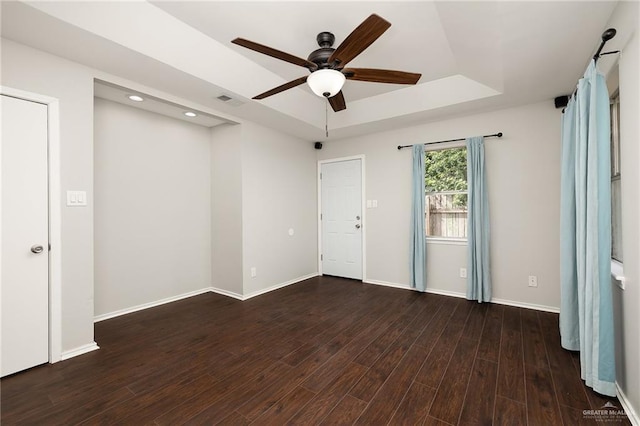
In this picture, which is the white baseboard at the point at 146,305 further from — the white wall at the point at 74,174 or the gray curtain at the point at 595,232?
the gray curtain at the point at 595,232

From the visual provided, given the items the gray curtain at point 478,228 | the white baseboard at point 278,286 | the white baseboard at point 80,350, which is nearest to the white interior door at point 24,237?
the white baseboard at point 80,350

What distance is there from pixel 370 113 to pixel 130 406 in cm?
409

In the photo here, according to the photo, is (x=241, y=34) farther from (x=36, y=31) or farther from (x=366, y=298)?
(x=366, y=298)

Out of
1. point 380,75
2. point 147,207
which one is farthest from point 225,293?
point 380,75

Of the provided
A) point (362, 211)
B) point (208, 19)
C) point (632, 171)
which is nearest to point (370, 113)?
point (362, 211)

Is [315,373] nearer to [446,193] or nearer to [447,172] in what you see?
[446,193]

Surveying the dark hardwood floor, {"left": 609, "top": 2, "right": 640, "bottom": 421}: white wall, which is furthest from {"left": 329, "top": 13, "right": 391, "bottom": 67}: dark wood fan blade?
the dark hardwood floor

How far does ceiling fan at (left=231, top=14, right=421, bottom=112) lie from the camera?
183 centimetres

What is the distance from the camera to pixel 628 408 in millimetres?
1707

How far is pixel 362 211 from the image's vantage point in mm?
4906

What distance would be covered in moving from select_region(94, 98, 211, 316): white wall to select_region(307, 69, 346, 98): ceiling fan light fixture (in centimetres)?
268

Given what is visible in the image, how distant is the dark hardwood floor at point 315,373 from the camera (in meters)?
1.78

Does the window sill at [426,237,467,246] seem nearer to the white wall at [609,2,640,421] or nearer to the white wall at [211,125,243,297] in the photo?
the white wall at [609,2,640,421]

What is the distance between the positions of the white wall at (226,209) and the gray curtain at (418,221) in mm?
2553
